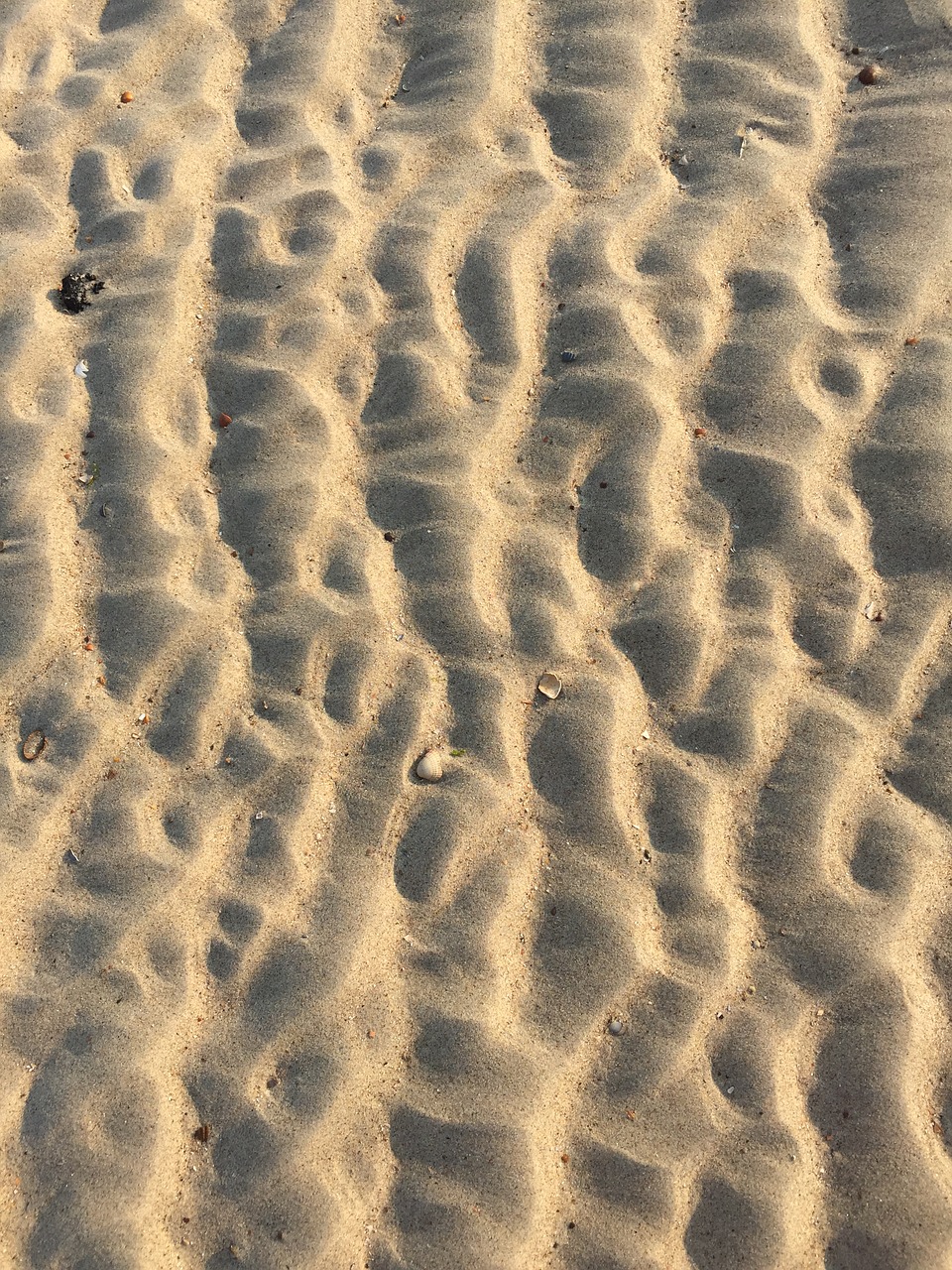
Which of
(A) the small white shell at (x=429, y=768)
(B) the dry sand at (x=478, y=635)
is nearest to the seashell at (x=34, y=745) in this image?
(B) the dry sand at (x=478, y=635)

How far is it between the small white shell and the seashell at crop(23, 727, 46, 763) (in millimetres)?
885

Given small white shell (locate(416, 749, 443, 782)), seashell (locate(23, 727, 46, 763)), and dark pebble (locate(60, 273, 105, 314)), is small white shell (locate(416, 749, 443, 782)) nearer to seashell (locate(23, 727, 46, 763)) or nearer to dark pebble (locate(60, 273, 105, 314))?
seashell (locate(23, 727, 46, 763))

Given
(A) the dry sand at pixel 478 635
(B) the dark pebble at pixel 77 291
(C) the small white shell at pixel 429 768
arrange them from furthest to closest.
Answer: (B) the dark pebble at pixel 77 291, (C) the small white shell at pixel 429 768, (A) the dry sand at pixel 478 635

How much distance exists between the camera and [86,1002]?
1.98 m

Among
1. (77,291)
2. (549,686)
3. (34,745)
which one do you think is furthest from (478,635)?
(77,291)

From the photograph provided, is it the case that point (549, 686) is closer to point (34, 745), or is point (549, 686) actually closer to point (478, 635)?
point (478, 635)

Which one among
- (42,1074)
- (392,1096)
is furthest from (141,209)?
(392,1096)

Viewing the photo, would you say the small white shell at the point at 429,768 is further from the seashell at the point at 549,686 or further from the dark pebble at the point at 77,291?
the dark pebble at the point at 77,291

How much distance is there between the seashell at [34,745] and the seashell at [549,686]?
1.16m

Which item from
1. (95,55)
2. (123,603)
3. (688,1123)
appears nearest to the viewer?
(688,1123)

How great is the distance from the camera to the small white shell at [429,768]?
6.84ft

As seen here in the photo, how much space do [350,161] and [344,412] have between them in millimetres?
853

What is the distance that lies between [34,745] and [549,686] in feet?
3.95

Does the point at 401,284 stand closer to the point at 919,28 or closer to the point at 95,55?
the point at 95,55
